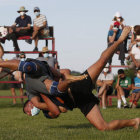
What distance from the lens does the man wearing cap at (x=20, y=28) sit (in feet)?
44.5

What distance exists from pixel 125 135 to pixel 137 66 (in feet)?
24.7

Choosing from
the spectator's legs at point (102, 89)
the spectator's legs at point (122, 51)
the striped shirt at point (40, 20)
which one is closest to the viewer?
the spectator's legs at point (102, 89)

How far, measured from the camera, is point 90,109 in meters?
5.82

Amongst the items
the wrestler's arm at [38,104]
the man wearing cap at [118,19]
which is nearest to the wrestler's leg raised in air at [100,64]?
the wrestler's arm at [38,104]

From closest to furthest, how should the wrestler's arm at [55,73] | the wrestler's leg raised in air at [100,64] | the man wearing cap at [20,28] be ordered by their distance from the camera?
the wrestler's leg raised in air at [100,64], the wrestler's arm at [55,73], the man wearing cap at [20,28]

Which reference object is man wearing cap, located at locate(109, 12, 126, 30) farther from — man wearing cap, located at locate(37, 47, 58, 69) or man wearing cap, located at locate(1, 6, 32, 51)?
man wearing cap, located at locate(1, 6, 32, 51)

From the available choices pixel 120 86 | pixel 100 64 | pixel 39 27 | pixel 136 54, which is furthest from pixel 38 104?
pixel 39 27

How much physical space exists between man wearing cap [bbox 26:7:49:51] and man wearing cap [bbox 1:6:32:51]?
0.31 metres

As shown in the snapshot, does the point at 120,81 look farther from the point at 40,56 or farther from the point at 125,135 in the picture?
the point at 125,135

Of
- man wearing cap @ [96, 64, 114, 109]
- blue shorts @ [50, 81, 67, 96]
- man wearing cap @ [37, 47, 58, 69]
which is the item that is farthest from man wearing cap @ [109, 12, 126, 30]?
blue shorts @ [50, 81, 67, 96]

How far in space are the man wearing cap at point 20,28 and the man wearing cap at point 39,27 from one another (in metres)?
0.31

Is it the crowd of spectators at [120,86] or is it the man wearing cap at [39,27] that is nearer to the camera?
the crowd of spectators at [120,86]

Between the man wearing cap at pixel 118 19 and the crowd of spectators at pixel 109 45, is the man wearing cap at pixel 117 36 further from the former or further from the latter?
the man wearing cap at pixel 118 19

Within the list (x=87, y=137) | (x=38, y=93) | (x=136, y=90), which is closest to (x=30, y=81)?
(x=38, y=93)
